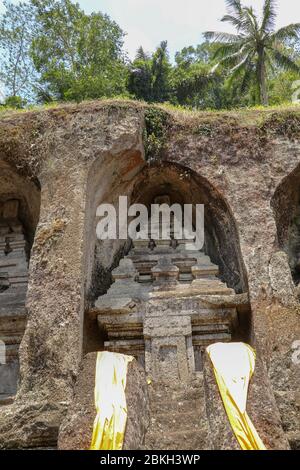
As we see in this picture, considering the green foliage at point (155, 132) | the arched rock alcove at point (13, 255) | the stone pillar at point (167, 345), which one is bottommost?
the stone pillar at point (167, 345)

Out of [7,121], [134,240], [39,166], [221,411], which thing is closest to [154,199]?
[134,240]

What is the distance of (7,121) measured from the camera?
292 inches

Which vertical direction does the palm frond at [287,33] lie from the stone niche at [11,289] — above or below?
above

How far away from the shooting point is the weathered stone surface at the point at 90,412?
3637 mm

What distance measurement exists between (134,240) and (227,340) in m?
2.20

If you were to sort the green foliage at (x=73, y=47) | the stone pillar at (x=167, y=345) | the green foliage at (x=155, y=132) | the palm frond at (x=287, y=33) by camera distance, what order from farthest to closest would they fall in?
the palm frond at (x=287, y=33) < the green foliage at (x=73, y=47) < the green foliage at (x=155, y=132) < the stone pillar at (x=167, y=345)

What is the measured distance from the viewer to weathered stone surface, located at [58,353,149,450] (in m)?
3.64

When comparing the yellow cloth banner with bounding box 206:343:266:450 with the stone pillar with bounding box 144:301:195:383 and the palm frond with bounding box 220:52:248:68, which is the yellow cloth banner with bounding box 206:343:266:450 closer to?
the stone pillar with bounding box 144:301:195:383

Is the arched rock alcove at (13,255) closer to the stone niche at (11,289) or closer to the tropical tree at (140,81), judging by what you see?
the stone niche at (11,289)

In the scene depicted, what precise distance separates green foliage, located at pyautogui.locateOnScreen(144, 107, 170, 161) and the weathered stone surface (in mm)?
3761

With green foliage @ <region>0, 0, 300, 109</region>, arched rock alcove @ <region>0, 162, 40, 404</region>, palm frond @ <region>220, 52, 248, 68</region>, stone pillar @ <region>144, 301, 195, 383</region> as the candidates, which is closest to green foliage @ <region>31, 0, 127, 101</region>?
green foliage @ <region>0, 0, 300, 109</region>

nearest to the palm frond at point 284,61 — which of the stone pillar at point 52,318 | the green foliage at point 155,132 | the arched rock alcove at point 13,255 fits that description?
the green foliage at point 155,132

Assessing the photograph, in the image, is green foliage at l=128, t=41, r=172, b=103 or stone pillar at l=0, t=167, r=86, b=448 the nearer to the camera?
stone pillar at l=0, t=167, r=86, b=448

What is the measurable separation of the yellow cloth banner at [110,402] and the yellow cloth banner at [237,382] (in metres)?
0.76
